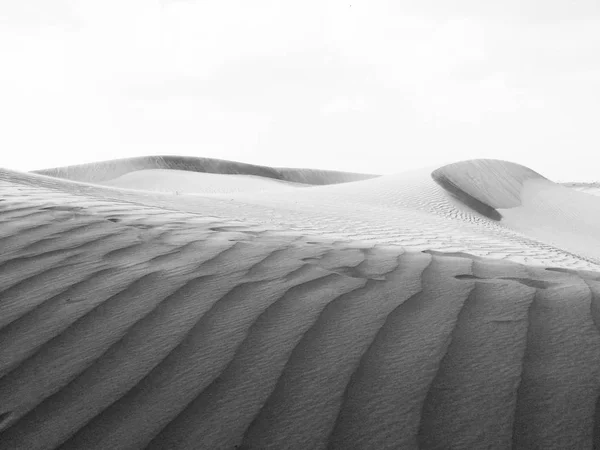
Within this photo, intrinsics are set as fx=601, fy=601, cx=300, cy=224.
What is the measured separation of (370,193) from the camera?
567 inches

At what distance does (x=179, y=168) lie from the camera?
31.0 m

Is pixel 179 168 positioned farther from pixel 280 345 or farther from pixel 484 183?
pixel 280 345

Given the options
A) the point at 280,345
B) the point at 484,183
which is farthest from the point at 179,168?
the point at 280,345

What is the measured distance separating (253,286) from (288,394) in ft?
2.44

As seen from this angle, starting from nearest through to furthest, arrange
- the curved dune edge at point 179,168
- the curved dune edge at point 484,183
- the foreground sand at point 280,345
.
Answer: the foreground sand at point 280,345 → the curved dune edge at point 484,183 → the curved dune edge at point 179,168

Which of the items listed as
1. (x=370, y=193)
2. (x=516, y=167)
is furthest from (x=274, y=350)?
(x=516, y=167)

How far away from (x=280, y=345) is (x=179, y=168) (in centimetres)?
3002

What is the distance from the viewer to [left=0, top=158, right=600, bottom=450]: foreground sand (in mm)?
1395

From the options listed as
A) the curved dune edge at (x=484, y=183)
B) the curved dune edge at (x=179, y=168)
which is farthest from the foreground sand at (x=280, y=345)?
the curved dune edge at (x=179, y=168)

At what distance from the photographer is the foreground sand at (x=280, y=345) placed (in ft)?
4.58

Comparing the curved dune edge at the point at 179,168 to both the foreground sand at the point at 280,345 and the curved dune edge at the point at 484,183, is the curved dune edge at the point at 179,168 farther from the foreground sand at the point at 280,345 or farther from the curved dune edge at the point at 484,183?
the foreground sand at the point at 280,345

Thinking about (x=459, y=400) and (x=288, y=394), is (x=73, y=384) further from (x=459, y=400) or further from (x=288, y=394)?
(x=459, y=400)

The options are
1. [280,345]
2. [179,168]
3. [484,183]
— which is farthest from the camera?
[179,168]

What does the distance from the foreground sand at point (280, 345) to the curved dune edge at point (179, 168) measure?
1033 inches
